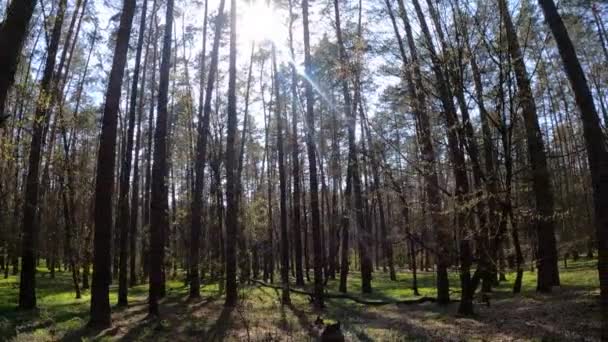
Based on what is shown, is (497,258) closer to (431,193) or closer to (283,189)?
(431,193)

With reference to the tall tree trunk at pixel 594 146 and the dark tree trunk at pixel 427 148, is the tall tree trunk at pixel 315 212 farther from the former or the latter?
the tall tree trunk at pixel 594 146

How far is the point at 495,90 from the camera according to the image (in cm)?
834

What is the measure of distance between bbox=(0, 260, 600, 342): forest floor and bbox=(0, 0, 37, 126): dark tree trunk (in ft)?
18.2

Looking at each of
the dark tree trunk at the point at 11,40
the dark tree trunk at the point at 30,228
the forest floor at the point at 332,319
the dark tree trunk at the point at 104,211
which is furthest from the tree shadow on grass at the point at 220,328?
the dark tree trunk at the point at 11,40

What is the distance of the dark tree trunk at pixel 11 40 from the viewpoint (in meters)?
4.70

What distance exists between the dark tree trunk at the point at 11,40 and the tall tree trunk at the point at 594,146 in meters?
7.41

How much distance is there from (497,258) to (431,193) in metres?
2.95

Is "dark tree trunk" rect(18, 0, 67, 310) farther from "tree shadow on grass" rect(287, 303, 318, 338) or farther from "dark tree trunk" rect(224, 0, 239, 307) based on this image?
"tree shadow on grass" rect(287, 303, 318, 338)

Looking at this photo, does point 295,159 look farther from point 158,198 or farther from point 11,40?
point 11,40

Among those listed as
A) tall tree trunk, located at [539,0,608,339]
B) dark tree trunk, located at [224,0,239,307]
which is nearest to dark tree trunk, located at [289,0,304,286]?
dark tree trunk, located at [224,0,239,307]

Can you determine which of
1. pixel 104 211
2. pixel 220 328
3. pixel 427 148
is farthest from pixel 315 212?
pixel 104 211

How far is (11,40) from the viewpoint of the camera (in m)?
4.79

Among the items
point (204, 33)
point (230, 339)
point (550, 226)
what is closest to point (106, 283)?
point (230, 339)

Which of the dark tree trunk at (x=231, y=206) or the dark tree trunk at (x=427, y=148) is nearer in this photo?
the dark tree trunk at (x=427, y=148)
